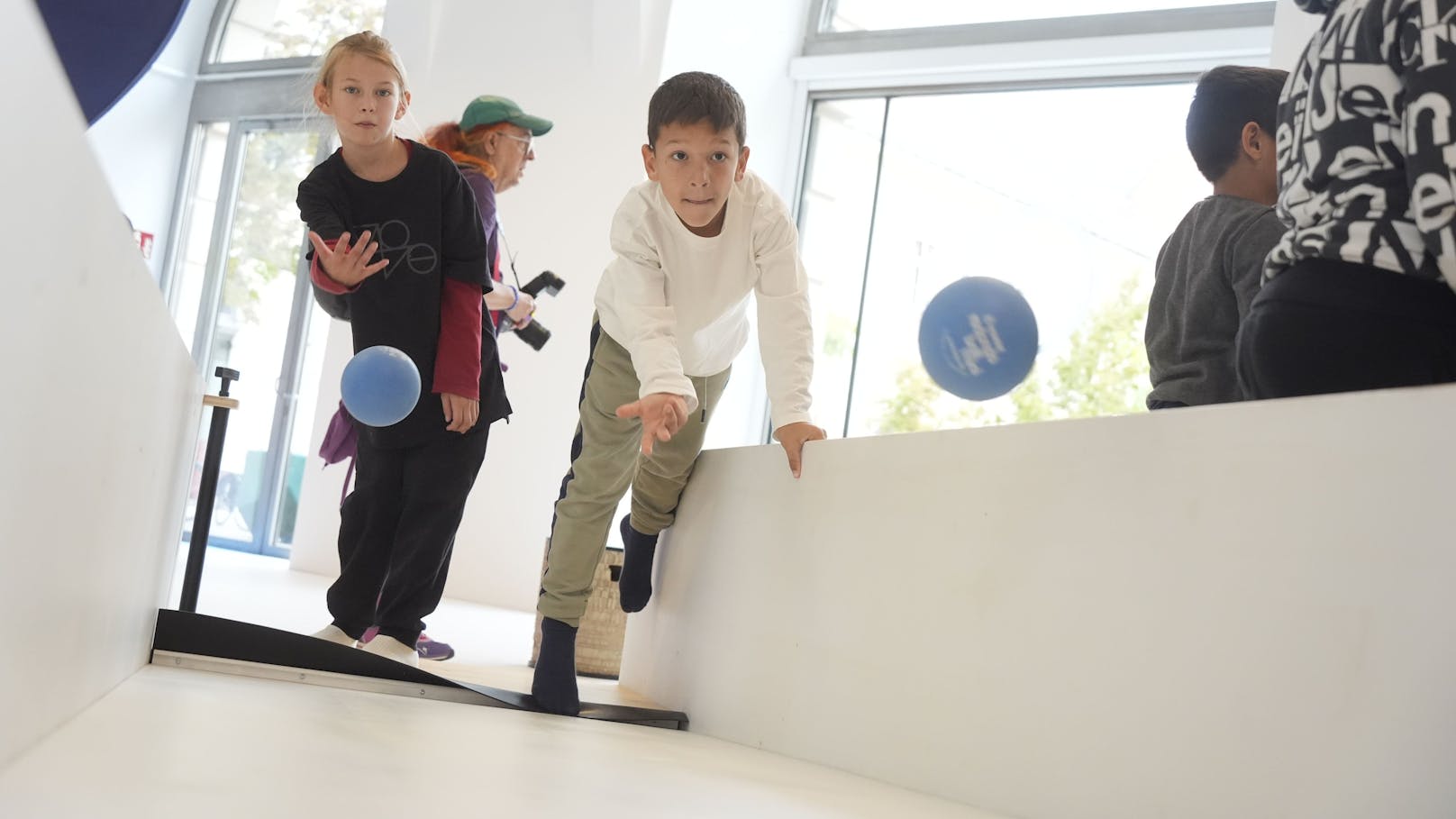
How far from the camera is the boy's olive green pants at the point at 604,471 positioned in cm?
224

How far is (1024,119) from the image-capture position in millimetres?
5160

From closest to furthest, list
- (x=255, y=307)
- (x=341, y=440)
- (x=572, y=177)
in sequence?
(x=341, y=440) → (x=572, y=177) → (x=255, y=307)

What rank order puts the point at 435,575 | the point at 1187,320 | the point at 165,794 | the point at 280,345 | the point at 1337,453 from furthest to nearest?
the point at 280,345 < the point at 435,575 < the point at 1187,320 < the point at 1337,453 < the point at 165,794

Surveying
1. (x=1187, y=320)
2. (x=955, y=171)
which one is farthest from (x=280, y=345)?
(x=1187, y=320)

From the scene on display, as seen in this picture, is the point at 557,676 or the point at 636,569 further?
the point at 636,569

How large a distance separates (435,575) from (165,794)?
149cm

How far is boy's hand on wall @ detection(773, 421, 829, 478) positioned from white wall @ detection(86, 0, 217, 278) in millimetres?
7075

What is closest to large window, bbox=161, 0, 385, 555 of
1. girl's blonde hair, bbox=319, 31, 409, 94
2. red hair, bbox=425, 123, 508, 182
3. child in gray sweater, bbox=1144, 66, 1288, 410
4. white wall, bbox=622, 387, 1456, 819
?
red hair, bbox=425, 123, 508, 182

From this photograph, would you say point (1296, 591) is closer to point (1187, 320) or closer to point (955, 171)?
point (1187, 320)

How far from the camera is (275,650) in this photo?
1.95 metres

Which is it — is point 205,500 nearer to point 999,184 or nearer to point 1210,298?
point 1210,298

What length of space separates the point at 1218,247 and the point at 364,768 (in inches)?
54.3

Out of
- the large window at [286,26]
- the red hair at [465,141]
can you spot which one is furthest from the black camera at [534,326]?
the large window at [286,26]

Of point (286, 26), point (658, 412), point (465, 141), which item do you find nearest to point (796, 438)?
point (658, 412)
